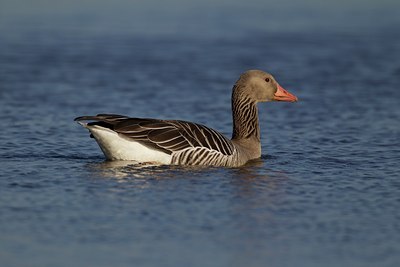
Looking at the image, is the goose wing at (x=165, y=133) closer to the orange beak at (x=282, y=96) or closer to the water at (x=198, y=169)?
the water at (x=198, y=169)

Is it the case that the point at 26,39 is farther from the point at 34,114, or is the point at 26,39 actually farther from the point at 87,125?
the point at 87,125

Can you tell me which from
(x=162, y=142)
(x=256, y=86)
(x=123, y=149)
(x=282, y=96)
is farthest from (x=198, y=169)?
(x=282, y=96)

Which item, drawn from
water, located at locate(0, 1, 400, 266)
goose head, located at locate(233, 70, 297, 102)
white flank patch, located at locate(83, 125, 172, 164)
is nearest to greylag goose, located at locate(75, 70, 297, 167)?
white flank patch, located at locate(83, 125, 172, 164)

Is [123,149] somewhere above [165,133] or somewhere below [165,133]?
below

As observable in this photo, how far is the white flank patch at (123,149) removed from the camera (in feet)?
36.8

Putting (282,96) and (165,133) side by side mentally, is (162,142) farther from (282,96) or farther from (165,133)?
(282,96)

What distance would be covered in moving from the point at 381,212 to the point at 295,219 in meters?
1.03

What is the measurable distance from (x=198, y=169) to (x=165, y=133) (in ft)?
2.09

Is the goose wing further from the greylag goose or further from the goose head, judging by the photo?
the goose head

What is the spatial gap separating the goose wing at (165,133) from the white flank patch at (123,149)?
2.6 inches

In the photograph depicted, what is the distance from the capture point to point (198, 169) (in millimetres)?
11492

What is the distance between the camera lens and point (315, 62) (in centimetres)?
2238

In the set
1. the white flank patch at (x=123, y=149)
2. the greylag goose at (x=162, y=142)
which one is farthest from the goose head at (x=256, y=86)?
the white flank patch at (x=123, y=149)

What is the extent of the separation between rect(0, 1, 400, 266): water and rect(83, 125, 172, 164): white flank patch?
210 mm
